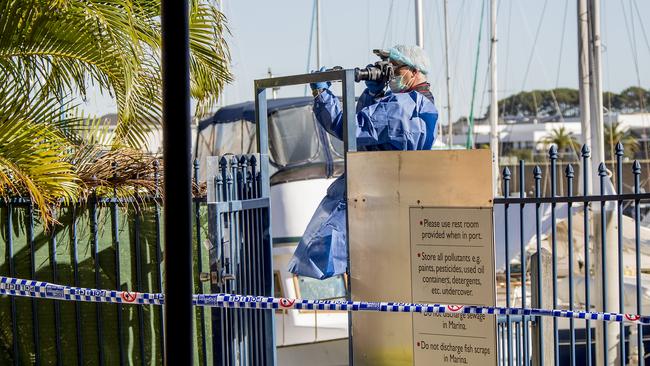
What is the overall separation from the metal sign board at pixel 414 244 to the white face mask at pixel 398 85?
99 centimetres

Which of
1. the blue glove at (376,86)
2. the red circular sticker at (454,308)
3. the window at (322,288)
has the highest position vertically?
the blue glove at (376,86)

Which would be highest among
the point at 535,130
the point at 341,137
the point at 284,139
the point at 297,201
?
the point at 535,130

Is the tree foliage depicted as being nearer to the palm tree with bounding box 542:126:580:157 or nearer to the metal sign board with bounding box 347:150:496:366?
the palm tree with bounding box 542:126:580:157

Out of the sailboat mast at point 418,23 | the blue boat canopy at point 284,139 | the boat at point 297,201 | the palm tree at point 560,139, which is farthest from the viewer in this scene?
the palm tree at point 560,139

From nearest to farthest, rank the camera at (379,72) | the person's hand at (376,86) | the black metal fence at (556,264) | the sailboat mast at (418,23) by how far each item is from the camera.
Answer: the black metal fence at (556,264) → the camera at (379,72) → the person's hand at (376,86) → the sailboat mast at (418,23)

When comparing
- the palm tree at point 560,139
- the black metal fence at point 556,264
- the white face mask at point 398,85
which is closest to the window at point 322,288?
the black metal fence at point 556,264

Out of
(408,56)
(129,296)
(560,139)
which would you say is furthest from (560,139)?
(129,296)

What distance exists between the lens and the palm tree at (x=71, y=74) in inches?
251

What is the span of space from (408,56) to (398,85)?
21cm

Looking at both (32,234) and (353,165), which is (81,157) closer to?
(32,234)

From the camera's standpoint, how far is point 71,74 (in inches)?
274

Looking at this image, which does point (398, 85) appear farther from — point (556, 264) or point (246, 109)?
point (246, 109)

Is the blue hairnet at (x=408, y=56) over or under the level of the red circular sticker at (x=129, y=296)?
over

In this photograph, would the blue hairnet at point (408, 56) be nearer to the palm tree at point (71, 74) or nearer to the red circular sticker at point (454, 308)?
the palm tree at point (71, 74)
